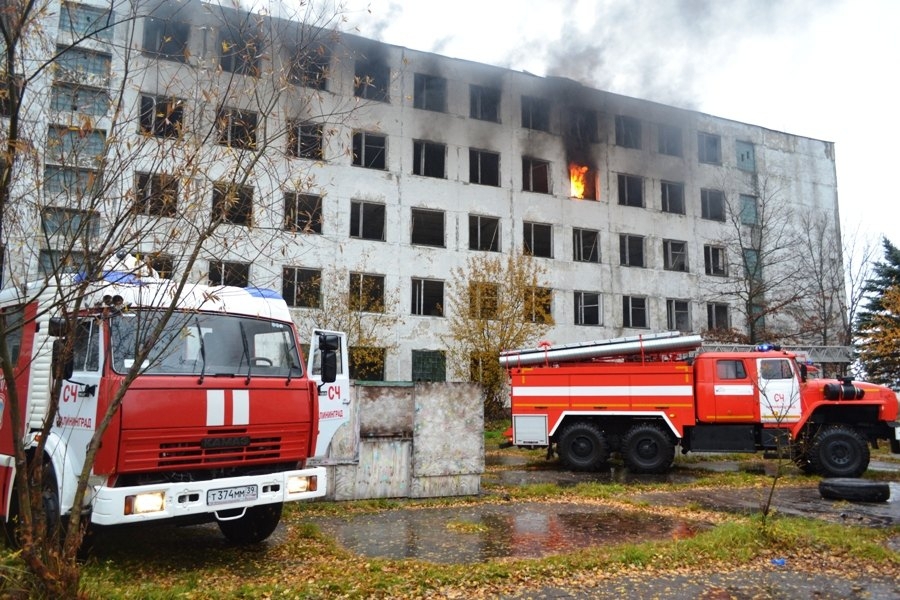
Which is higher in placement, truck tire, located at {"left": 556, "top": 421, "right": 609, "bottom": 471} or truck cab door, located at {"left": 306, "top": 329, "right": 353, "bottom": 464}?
truck cab door, located at {"left": 306, "top": 329, "right": 353, "bottom": 464}

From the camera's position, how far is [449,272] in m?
27.6

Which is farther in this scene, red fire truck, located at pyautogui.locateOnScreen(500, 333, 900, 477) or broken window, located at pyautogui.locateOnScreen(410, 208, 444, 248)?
broken window, located at pyautogui.locateOnScreen(410, 208, 444, 248)

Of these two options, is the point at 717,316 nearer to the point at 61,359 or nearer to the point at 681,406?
the point at 681,406

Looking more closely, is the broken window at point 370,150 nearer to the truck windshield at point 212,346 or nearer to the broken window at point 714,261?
the broken window at point 714,261

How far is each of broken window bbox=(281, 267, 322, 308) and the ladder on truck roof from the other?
37.8 ft

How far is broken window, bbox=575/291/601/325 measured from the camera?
29938 mm

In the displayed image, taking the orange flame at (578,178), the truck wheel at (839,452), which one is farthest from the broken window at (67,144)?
the orange flame at (578,178)

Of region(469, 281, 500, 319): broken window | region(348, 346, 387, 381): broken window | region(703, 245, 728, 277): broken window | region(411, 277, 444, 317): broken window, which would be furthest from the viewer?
region(703, 245, 728, 277): broken window

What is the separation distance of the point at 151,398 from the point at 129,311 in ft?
3.40

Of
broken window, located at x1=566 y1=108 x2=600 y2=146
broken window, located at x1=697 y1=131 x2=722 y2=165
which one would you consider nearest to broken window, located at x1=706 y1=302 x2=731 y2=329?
broken window, located at x1=697 y1=131 x2=722 y2=165

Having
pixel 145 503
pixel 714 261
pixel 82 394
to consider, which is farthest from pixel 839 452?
pixel 714 261

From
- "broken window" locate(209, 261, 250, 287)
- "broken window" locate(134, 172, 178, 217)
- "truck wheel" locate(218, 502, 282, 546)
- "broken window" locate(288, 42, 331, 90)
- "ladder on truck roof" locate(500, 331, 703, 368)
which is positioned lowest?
"truck wheel" locate(218, 502, 282, 546)

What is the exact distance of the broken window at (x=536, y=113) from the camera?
3069cm

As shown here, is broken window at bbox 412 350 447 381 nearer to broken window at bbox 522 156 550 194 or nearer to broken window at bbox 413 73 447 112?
broken window at bbox 522 156 550 194
